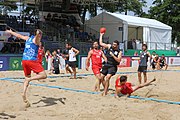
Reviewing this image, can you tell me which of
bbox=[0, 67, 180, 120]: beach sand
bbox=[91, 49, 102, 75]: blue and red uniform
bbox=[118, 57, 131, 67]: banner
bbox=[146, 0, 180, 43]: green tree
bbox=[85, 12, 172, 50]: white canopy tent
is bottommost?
bbox=[118, 57, 131, 67]: banner

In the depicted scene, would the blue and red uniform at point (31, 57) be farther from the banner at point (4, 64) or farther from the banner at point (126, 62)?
the banner at point (126, 62)

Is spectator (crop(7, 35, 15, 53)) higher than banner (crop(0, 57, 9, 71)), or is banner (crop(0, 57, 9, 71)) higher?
spectator (crop(7, 35, 15, 53))

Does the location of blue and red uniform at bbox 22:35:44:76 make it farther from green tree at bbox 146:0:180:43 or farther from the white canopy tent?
green tree at bbox 146:0:180:43

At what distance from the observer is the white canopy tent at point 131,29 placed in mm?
29494

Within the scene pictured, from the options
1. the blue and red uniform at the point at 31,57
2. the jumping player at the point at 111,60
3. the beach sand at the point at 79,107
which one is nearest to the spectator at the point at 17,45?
the beach sand at the point at 79,107

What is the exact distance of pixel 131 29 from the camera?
33.6 meters

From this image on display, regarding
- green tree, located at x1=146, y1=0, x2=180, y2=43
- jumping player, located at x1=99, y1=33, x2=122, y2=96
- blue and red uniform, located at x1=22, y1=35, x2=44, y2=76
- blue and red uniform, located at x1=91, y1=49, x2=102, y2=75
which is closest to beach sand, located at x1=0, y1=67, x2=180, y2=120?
jumping player, located at x1=99, y1=33, x2=122, y2=96

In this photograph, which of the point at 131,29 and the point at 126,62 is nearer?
the point at 126,62

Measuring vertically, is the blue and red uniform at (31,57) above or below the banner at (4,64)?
above

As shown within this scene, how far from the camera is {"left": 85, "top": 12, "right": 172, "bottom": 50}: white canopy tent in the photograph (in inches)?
1161

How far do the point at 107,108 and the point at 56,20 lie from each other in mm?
23660

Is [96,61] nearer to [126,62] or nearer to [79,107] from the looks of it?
[79,107]

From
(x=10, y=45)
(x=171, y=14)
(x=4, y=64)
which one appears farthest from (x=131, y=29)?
(x=4, y=64)

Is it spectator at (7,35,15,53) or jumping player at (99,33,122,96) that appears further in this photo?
spectator at (7,35,15,53)
